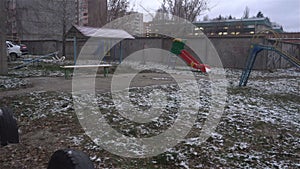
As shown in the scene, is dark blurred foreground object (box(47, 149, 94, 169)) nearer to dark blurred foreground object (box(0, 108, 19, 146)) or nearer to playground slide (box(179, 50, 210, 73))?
dark blurred foreground object (box(0, 108, 19, 146))

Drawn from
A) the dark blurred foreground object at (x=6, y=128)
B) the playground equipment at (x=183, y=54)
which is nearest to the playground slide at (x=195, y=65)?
the playground equipment at (x=183, y=54)

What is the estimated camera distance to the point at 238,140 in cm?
435

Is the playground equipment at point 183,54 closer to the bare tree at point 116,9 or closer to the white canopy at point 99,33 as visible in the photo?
the white canopy at point 99,33

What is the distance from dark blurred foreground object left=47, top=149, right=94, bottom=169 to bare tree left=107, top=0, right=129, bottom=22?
2519 cm

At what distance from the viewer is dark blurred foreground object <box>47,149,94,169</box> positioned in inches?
77.7

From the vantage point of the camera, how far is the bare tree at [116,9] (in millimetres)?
26528

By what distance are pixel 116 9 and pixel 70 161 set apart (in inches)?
1025

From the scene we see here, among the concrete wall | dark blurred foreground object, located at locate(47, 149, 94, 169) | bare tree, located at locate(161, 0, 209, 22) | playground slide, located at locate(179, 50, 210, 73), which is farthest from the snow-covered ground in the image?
bare tree, located at locate(161, 0, 209, 22)

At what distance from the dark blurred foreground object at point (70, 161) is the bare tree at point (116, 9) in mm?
25188

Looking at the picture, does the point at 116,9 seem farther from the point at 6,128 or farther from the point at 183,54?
the point at 6,128

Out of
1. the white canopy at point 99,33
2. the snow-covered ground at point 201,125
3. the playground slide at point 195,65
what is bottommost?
the snow-covered ground at point 201,125

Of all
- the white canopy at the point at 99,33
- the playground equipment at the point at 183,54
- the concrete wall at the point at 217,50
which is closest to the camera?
the white canopy at the point at 99,33

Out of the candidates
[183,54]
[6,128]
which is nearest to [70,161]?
[6,128]

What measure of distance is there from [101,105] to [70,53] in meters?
20.4
